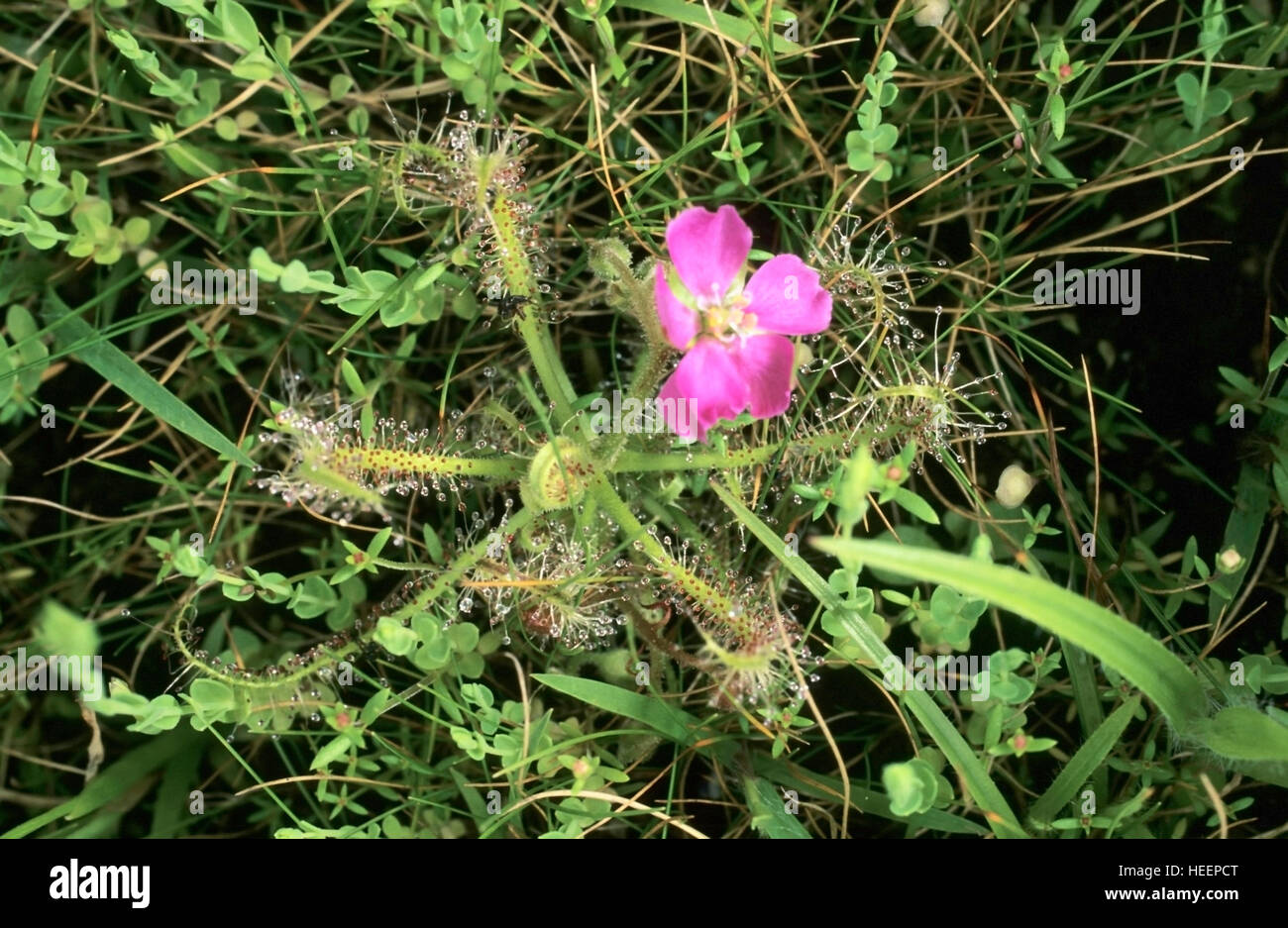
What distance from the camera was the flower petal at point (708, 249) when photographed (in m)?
2.01

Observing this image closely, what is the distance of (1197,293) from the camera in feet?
8.32

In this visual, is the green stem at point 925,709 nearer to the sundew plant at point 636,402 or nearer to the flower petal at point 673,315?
the sundew plant at point 636,402

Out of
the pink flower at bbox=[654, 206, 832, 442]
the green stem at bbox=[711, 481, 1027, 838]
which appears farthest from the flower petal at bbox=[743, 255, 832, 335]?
the green stem at bbox=[711, 481, 1027, 838]

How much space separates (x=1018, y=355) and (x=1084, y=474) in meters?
0.35

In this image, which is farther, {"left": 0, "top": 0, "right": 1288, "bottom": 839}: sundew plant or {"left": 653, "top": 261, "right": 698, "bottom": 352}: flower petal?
{"left": 0, "top": 0, "right": 1288, "bottom": 839}: sundew plant

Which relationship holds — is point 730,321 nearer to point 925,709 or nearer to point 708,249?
point 708,249

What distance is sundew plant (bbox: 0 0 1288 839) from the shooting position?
2.11 metres

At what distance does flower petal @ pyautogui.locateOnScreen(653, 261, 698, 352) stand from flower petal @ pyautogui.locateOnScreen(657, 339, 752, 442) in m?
0.06

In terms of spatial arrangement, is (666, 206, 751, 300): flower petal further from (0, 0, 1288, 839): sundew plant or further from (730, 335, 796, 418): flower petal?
(730, 335, 796, 418): flower petal

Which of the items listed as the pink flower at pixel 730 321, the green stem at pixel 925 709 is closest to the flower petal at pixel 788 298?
the pink flower at pixel 730 321

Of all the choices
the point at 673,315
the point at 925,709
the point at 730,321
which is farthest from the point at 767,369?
the point at 925,709
